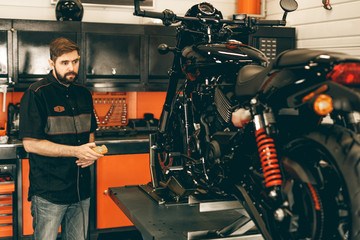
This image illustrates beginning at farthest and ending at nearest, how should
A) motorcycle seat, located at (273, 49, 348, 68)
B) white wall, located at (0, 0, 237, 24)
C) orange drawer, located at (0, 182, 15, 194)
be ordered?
white wall, located at (0, 0, 237, 24), orange drawer, located at (0, 182, 15, 194), motorcycle seat, located at (273, 49, 348, 68)

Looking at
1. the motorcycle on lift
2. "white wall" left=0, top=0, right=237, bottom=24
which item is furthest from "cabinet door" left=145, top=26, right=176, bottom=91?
the motorcycle on lift

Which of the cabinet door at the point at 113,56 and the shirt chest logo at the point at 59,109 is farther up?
the cabinet door at the point at 113,56

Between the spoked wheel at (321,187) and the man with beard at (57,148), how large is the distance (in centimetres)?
158

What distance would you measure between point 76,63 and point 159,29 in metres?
2.03

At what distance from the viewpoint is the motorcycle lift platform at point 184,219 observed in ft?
6.92

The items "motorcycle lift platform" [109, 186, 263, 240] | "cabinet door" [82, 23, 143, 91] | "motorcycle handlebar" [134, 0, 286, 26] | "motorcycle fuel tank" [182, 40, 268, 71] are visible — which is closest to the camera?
"motorcycle lift platform" [109, 186, 263, 240]

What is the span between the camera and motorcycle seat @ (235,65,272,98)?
185cm

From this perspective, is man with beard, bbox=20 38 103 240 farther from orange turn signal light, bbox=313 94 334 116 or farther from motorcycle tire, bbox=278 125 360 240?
orange turn signal light, bbox=313 94 334 116

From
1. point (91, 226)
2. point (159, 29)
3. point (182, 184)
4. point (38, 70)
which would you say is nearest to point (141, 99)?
point (159, 29)

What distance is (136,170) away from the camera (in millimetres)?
4773

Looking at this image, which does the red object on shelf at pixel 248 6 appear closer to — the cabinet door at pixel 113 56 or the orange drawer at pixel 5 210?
the cabinet door at pixel 113 56

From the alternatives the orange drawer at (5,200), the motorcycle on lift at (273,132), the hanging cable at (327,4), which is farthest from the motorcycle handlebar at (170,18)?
the orange drawer at (5,200)

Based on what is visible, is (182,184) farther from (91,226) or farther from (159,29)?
(159,29)

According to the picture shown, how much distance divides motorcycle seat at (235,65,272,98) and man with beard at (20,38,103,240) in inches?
47.6
